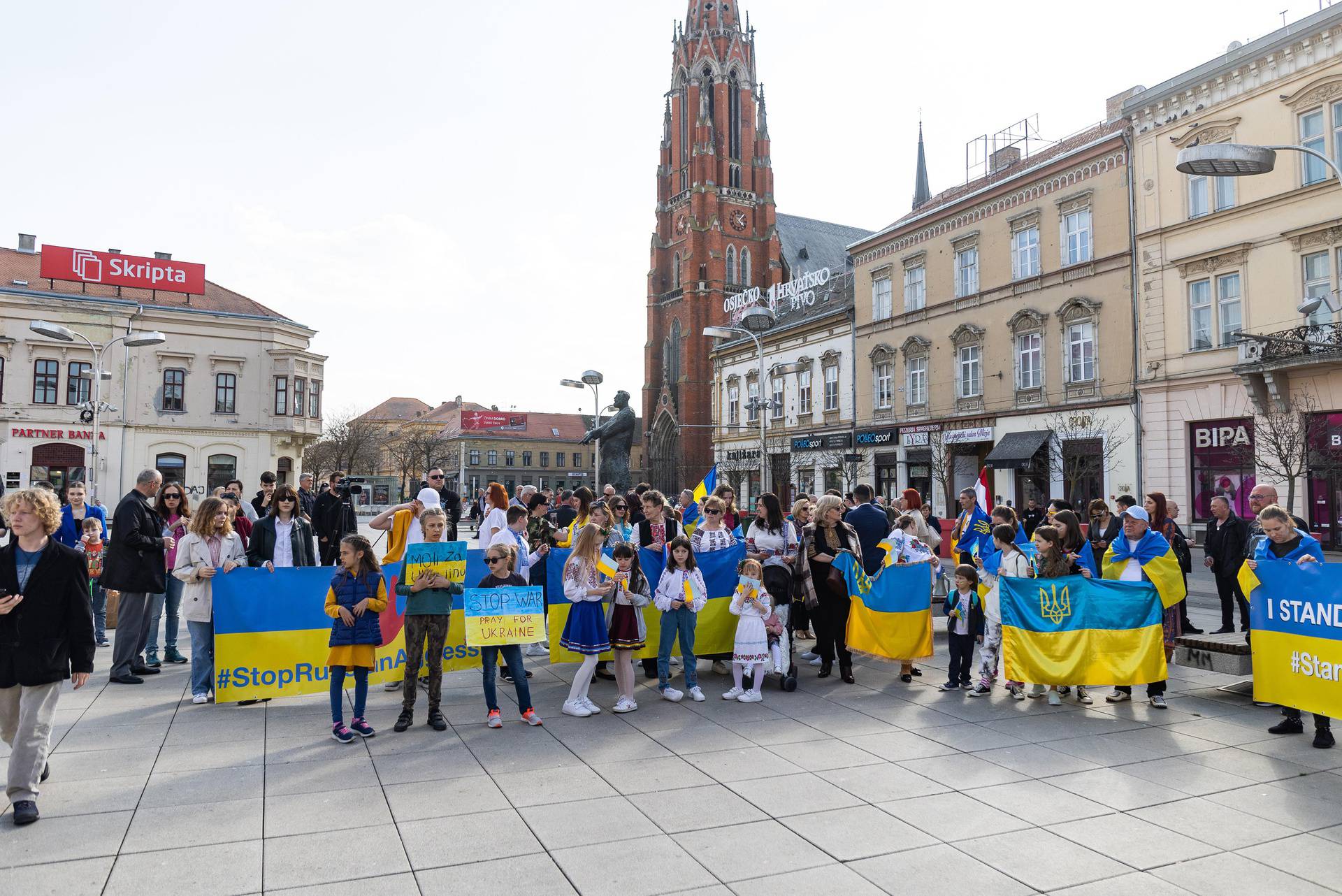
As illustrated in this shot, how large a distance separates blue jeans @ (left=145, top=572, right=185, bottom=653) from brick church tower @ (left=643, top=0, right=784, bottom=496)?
52.7 m

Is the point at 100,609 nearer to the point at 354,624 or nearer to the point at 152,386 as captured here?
the point at 354,624

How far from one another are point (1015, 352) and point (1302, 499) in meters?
11.3

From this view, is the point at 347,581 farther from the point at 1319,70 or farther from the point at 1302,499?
the point at 1319,70

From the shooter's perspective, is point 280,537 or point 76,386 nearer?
point 280,537

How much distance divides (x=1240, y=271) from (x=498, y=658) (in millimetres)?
25755

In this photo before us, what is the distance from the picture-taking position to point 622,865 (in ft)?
15.3

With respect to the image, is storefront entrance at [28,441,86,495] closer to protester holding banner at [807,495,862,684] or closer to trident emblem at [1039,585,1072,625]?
protester holding banner at [807,495,862,684]

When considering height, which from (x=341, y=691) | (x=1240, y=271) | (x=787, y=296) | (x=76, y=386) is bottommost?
(x=341, y=691)

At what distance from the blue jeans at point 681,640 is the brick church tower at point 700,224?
53952 millimetres

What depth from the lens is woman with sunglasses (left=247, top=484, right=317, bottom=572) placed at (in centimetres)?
1002

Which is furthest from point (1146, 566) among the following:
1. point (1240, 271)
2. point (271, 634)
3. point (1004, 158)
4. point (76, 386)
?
point (76, 386)

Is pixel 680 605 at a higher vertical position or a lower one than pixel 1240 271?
lower

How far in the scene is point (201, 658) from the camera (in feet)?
27.2

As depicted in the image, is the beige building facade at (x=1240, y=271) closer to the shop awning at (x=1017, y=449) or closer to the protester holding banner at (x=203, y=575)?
the shop awning at (x=1017, y=449)
